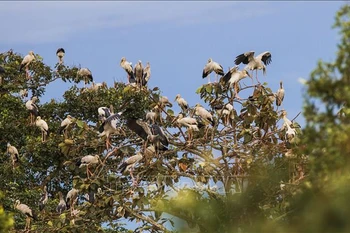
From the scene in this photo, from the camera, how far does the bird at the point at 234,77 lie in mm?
13789

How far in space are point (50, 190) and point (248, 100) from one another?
27.9 feet

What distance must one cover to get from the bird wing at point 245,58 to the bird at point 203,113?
49.4 inches

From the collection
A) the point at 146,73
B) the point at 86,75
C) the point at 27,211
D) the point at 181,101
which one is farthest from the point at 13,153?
the point at 181,101

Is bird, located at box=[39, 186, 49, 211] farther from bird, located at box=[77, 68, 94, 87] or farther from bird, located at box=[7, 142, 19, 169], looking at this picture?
bird, located at box=[77, 68, 94, 87]

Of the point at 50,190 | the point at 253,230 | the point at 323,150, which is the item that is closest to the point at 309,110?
the point at 323,150

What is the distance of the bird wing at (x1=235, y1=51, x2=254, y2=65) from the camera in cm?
1501

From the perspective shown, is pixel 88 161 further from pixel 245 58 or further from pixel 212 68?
pixel 212 68

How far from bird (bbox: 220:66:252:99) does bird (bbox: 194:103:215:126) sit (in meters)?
0.70

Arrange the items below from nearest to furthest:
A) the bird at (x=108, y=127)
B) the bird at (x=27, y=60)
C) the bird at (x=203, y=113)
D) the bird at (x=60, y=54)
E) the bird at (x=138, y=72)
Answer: the bird at (x=108, y=127) < the bird at (x=203, y=113) < the bird at (x=138, y=72) < the bird at (x=27, y=60) < the bird at (x=60, y=54)

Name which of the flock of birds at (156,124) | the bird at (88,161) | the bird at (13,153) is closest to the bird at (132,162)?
the flock of birds at (156,124)

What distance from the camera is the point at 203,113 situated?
14.4m

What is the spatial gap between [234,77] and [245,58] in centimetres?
140

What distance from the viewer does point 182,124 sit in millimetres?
14164

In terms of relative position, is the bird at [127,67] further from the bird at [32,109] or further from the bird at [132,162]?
the bird at [132,162]
